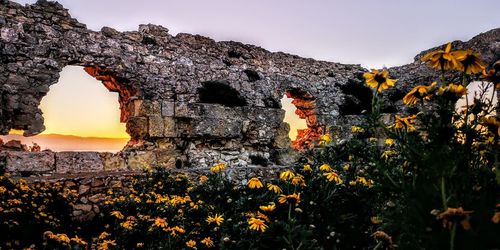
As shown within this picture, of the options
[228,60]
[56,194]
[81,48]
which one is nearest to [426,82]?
[228,60]

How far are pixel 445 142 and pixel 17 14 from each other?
804 centimetres

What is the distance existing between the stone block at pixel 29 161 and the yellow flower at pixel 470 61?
6711 millimetres

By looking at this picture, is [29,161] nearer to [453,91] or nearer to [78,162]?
[78,162]

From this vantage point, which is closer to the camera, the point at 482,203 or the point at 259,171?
the point at 482,203

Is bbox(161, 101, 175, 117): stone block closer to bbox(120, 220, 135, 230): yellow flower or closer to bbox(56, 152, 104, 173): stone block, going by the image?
bbox(56, 152, 104, 173): stone block

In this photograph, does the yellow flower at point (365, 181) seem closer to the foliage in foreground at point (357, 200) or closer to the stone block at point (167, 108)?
the foliage in foreground at point (357, 200)

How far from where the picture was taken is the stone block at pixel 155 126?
316 inches

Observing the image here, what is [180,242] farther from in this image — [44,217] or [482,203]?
[482,203]

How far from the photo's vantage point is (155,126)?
8.10m

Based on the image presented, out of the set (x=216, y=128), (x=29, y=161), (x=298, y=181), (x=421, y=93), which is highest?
(x=421, y=93)

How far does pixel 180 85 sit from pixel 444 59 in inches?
290

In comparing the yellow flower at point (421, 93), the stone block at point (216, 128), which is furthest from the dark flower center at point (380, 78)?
the stone block at point (216, 128)

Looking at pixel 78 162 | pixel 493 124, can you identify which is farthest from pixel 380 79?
pixel 78 162

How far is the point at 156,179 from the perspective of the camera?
648cm
